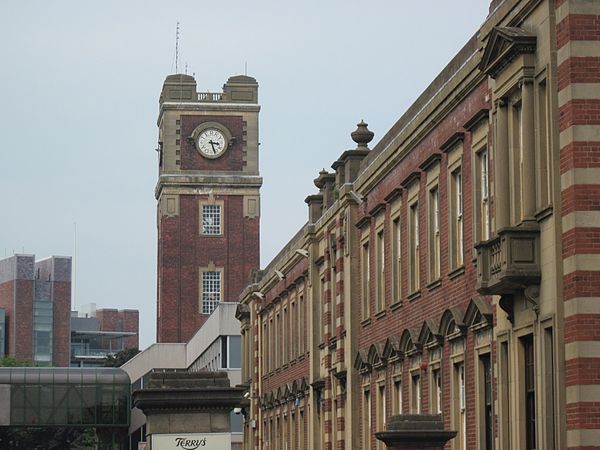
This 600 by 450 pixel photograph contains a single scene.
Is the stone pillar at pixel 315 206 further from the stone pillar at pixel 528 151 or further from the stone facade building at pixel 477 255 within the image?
Result: the stone pillar at pixel 528 151

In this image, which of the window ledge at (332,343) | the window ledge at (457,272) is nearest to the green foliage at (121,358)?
the window ledge at (332,343)

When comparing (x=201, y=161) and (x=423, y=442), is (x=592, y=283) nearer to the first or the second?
(x=423, y=442)

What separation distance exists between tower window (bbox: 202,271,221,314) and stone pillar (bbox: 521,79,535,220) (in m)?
88.2

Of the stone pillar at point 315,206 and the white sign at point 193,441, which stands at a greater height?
the stone pillar at point 315,206

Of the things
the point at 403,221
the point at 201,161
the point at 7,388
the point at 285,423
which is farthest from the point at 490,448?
the point at 201,161

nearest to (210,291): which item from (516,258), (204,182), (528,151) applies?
(204,182)

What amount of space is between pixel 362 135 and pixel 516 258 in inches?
790

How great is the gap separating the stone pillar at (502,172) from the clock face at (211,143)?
88.2 meters

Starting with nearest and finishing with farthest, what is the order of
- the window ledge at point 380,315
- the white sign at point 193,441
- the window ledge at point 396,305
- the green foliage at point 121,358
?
1. the white sign at point 193,441
2. the window ledge at point 396,305
3. the window ledge at point 380,315
4. the green foliage at point 121,358

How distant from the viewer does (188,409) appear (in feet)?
65.1

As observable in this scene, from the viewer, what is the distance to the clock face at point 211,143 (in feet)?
372

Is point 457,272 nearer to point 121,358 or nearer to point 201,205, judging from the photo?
point 201,205

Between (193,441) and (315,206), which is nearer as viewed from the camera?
(193,441)

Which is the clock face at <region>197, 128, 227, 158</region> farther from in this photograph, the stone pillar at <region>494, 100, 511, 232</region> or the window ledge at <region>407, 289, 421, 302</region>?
the stone pillar at <region>494, 100, 511, 232</region>
